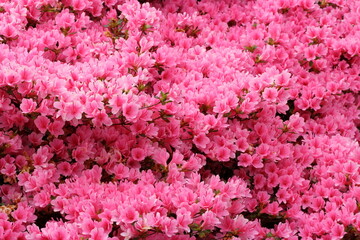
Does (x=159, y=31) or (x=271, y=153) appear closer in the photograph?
(x=271, y=153)

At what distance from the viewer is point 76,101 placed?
2469 mm

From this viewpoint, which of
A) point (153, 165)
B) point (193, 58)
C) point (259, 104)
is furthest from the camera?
point (193, 58)

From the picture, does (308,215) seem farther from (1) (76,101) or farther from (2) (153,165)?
(1) (76,101)

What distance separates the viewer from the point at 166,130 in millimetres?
2762

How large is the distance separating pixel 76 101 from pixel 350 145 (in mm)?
1634

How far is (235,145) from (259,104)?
0.31 meters

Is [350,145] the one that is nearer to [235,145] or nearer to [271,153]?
[271,153]

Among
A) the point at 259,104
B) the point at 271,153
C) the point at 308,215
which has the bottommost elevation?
the point at 308,215

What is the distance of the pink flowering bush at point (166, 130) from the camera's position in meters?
2.43

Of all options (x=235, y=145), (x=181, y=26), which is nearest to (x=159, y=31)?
(x=181, y=26)

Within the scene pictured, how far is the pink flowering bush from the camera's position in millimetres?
2428

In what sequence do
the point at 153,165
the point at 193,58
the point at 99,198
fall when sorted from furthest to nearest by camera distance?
the point at 193,58 < the point at 153,165 < the point at 99,198

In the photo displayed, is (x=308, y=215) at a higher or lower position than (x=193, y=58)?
lower

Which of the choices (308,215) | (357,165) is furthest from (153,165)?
(357,165)
